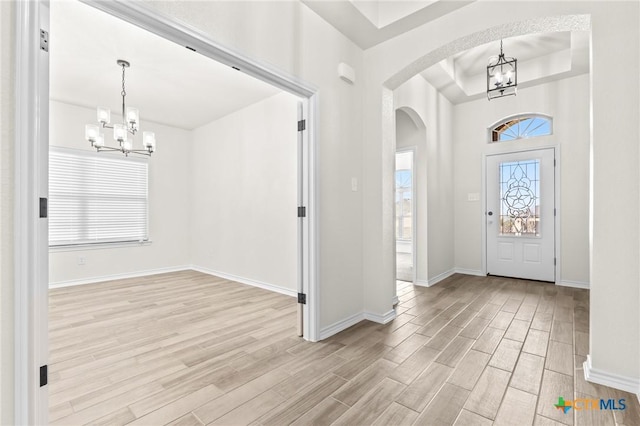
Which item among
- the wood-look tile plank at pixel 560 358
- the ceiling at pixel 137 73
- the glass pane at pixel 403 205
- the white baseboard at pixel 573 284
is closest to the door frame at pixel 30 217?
the ceiling at pixel 137 73

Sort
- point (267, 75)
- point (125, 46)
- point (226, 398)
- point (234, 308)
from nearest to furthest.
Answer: point (226, 398), point (267, 75), point (125, 46), point (234, 308)

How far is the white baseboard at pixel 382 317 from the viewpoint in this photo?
3053mm

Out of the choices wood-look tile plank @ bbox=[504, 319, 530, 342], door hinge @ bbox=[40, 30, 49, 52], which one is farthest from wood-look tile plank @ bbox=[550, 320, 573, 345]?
door hinge @ bbox=[40, 30, 49, 52]

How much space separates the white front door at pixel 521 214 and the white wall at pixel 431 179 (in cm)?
73

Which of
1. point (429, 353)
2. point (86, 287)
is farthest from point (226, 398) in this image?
point (86, 287)

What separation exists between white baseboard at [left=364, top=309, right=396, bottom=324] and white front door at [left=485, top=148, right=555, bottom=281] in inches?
116

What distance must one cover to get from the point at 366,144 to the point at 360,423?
2499 millimetres

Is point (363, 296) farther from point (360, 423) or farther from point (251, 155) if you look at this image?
point (251, 155)

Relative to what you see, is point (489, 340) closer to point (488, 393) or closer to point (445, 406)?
point (488, 393)

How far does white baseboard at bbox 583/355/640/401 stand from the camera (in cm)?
189

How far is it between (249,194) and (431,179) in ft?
9.70

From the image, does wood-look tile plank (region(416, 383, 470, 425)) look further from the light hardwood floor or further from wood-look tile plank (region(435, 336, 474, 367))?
wood-look tile plank (region(435, 336, 474, 367))

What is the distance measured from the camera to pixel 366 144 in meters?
3.20

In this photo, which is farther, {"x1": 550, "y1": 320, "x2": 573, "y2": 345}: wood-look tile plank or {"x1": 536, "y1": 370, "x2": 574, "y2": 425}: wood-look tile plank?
{"x1": 550, "y1": 320, "x2": 573, "y2": 345}: wood-look tile plank
